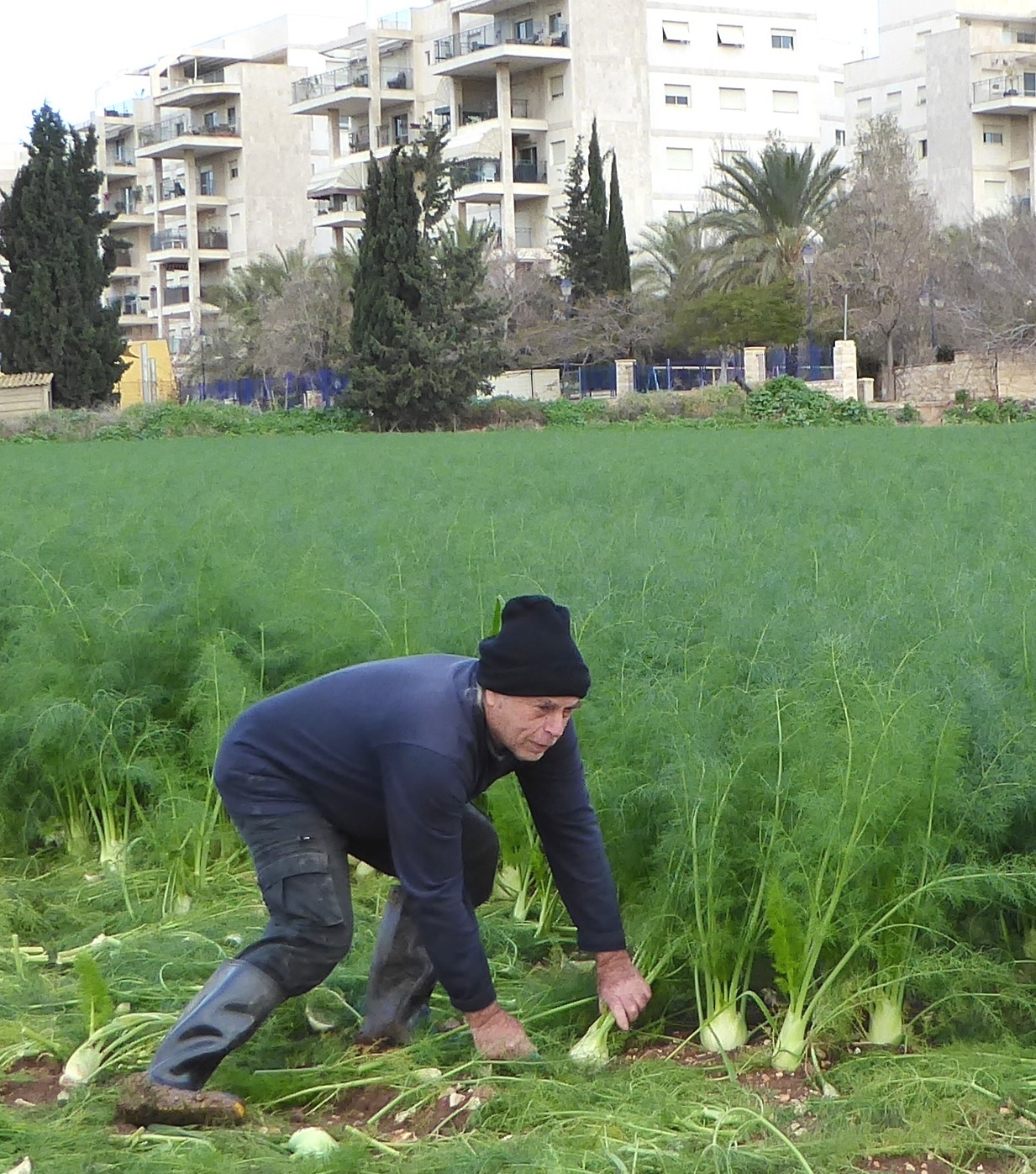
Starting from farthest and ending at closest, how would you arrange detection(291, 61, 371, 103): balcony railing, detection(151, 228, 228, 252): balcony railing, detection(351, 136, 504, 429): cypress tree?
detection(151, 228, 228, 252): balcony railing
detection(291, 61, 371, 103): balcony railing
detection(351, 136, 504, 429): cypress tree

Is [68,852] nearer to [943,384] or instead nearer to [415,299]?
[415,299]

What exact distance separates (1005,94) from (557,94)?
73.7ft

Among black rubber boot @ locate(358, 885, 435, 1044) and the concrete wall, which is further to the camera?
the concrete wall

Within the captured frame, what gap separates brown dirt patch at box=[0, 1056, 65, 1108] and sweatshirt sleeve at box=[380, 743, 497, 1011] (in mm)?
1365

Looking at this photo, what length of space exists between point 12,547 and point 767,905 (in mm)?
7557

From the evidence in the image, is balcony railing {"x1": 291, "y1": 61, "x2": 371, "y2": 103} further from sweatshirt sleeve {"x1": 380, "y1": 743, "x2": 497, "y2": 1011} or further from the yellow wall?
sweatshirt sleeve {"x1": 380, "y1": 743, "x2": 497, "y2": 1011}

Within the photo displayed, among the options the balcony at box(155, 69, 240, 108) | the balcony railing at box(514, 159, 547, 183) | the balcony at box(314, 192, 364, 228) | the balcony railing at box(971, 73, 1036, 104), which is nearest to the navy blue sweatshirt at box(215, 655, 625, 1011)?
the balcony railing at box(514, 159, 547, 183)

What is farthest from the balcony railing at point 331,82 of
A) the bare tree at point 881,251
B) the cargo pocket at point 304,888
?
the cargo pocket at point 304,888

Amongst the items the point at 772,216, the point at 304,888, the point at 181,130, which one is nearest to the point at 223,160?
the point at 181,130

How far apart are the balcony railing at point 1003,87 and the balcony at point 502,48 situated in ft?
70.2

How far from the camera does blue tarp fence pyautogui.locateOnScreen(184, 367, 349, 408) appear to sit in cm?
6569

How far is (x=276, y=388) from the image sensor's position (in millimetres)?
69438

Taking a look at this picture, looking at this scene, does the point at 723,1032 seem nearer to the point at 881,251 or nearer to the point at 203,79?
the point at 881,251

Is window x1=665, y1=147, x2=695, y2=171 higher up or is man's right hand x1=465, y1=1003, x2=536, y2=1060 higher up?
window x1=665, y1=147, x2=695, y2=171
